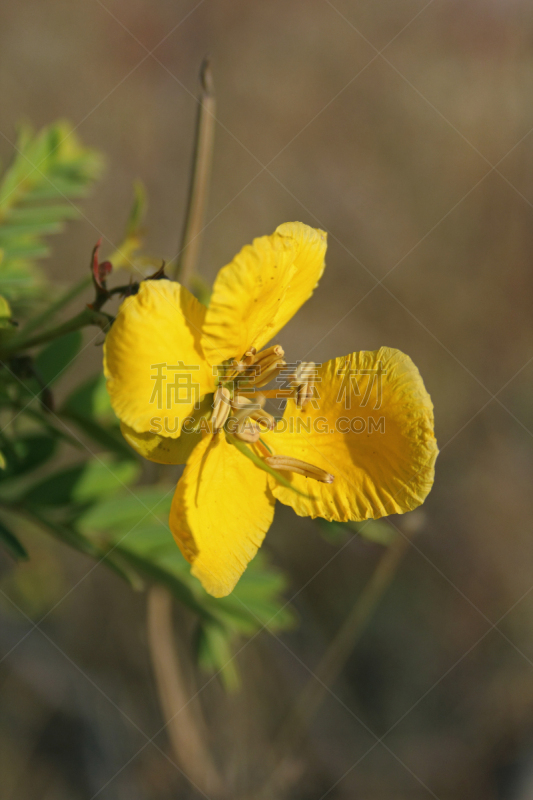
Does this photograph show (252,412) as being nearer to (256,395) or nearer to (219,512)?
(256,395)

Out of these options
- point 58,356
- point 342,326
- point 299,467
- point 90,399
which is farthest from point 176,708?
point 342,326

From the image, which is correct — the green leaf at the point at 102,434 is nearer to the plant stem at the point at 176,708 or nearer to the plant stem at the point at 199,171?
the plant stem at the point at 199,171

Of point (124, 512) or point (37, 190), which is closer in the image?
point (124, 512)

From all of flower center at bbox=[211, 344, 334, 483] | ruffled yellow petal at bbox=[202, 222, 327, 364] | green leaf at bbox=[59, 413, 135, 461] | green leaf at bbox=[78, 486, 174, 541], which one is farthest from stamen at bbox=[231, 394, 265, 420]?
green leaf at bbox=[78, 486, 174, 541]

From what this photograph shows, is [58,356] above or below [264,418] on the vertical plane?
below

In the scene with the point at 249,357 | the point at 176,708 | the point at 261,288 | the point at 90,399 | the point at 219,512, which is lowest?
the point at 176,708

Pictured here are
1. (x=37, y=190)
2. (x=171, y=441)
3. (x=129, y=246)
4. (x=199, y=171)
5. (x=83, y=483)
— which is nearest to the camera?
(x=171, y=441)

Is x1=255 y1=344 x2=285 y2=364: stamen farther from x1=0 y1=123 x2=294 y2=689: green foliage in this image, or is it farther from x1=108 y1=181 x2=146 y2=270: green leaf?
x1=108 y1=181 x2=146 y2=270: green leaf

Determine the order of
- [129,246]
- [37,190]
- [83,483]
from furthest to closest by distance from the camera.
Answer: [37,190] < [129,246] < [83,483]
